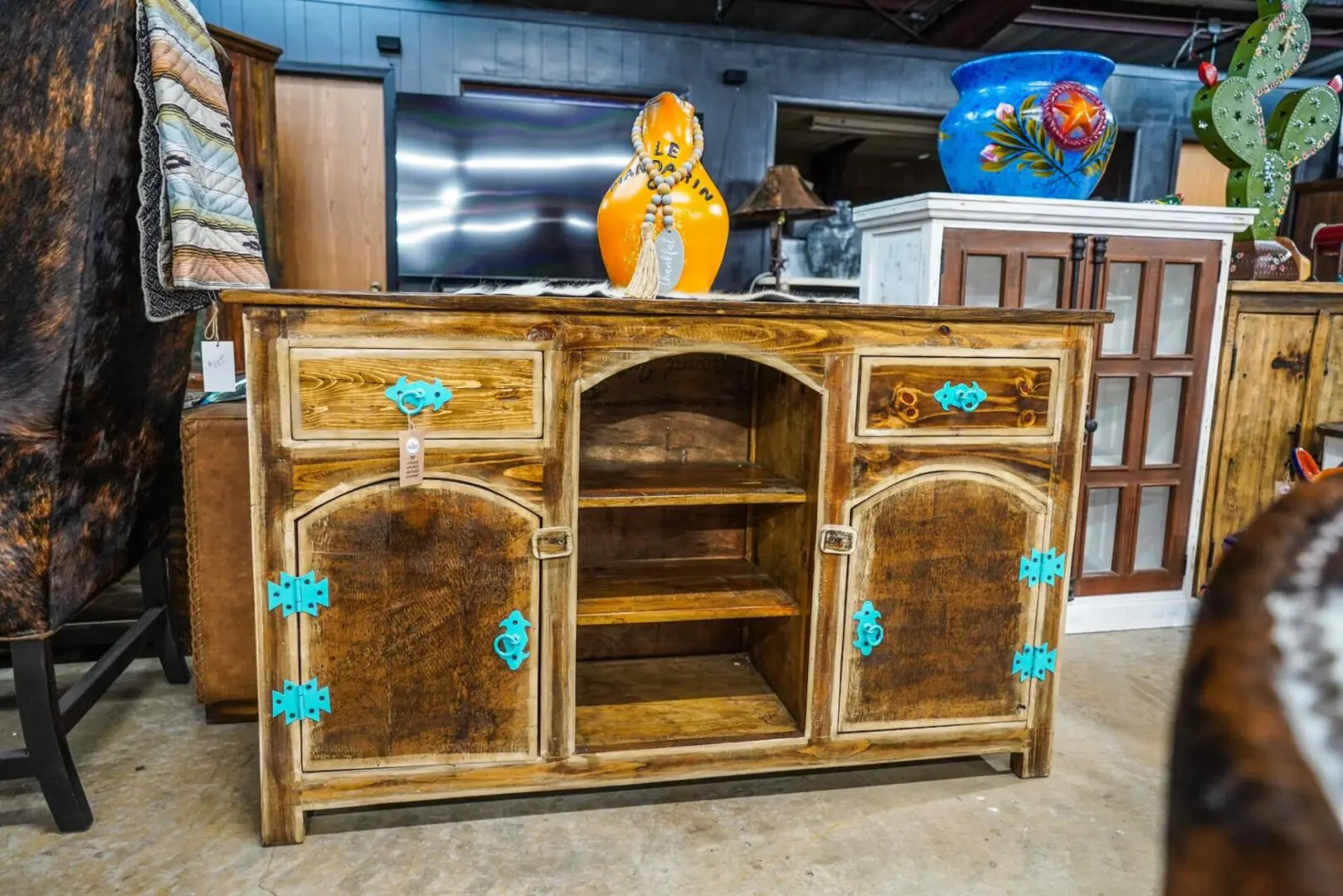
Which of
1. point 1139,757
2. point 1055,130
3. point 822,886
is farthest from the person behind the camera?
point 1055,130

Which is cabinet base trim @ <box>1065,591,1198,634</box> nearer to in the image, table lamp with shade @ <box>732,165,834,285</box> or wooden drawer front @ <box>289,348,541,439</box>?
wooden drawer front @ <box>289,348,541,439</box>

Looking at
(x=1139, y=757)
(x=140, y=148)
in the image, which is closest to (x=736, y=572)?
(x=1139, y=757)

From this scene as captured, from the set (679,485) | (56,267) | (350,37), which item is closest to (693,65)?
(350,37)

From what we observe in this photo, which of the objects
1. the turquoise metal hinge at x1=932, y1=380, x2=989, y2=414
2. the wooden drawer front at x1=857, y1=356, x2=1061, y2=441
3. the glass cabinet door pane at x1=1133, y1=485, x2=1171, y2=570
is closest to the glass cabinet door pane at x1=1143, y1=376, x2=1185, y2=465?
the glass cabinet door pane at x1=1133, y1=485, x2=1171, y2=570

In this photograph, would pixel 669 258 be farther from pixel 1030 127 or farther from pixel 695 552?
pixel 1030 127

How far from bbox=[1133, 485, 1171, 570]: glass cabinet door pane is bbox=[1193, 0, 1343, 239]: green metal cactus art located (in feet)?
2.64

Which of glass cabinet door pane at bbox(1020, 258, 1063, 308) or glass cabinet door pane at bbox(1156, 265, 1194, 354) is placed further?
glass cabinet door pane at bbox(1156, 265, 1194, 354)

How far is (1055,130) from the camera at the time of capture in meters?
2.13

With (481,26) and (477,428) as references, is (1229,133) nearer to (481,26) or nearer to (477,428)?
(477,428)

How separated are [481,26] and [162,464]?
3.22m

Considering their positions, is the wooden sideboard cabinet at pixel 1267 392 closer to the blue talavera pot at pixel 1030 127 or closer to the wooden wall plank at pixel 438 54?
the blue talavera pot at pixel 1030 127

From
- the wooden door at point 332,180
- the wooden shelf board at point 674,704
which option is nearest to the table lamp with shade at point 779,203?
the wooden door at point 332,180

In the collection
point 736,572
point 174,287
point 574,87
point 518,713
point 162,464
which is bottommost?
point 518,713

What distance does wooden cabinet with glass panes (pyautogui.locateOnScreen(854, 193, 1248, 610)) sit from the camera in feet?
7.54
